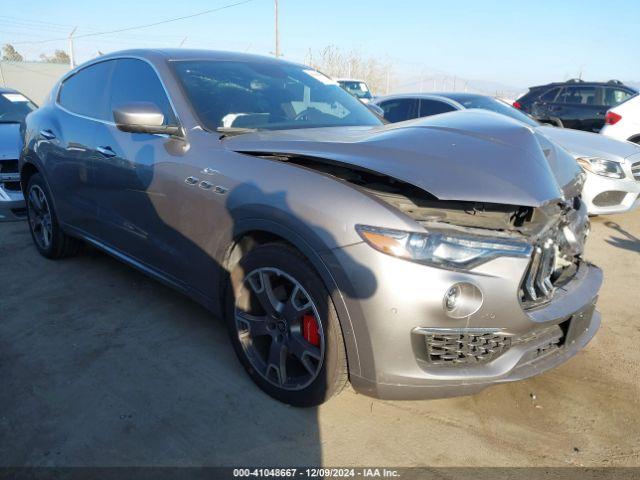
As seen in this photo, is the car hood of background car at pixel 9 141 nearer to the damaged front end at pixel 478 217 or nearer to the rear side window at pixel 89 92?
the rear side window at pixel 89 92

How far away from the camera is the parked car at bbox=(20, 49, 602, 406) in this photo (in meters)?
1.91

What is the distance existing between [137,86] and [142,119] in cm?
70

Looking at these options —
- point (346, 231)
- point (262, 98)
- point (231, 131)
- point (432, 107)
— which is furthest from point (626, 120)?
point (346, 231)

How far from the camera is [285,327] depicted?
90.4 inches

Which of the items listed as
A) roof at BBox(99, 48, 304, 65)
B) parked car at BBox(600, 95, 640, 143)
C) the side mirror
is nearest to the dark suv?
parked car at BBox(600, 95, 640, 143)

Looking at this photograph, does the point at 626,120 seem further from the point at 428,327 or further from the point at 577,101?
the point at 428,327

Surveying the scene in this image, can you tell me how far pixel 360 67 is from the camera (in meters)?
37.7

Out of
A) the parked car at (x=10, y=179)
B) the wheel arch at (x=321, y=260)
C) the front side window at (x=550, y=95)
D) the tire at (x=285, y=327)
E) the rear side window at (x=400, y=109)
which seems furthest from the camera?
the front side window at (x=550, y=95)

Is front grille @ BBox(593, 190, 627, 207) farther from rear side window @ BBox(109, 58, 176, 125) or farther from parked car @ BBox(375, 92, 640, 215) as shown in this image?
rear side window @ BBox(109, 58, 176, 125)

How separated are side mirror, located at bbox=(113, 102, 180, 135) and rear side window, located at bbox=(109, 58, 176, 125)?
11 centimetres

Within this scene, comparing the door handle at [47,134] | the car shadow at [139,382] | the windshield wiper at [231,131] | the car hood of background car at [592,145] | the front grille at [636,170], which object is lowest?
the car shadow at [139,382]

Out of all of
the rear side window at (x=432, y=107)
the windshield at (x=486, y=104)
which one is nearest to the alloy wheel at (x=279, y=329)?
the rear side window at (x=432, y=107)

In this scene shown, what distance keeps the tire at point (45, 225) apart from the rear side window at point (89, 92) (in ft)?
2.35

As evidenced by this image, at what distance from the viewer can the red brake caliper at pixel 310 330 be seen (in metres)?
2.17
